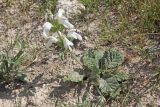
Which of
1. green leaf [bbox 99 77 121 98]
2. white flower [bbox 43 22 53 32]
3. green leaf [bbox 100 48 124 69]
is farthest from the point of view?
green leaf [bbox 100 48 124 69]

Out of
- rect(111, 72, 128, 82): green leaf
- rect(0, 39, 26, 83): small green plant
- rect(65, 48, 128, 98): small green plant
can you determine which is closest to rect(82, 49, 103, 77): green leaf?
rect(65, 48, 128, 98): small green plant

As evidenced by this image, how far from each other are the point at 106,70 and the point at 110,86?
14cm

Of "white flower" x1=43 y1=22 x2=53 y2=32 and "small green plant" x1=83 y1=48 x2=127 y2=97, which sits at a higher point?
"white flower" x1=43 y1=22 x2=53 y2=32

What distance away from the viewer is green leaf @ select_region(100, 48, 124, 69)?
3.18 m

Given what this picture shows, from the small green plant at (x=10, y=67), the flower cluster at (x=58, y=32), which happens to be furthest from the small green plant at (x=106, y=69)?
the small green plant at (x=10, y=67)

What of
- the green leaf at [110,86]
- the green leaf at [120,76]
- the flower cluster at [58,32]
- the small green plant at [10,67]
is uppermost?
the flower cluster at [58,32]

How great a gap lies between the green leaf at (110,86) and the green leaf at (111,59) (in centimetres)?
12

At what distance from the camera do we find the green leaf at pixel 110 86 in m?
3.04

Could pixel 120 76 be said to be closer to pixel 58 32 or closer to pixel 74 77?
pixel 74 77

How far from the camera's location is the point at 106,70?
3.16 metres

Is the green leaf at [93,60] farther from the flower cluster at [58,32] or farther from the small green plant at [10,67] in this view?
the small green plant at [10,67]

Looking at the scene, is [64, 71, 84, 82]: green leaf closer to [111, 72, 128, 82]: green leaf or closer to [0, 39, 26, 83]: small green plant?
[111, 72, 128, 82]: green leaf

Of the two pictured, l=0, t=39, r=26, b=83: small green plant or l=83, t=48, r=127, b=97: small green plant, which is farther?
l=0, t=39, r=26, b=83: small green plant

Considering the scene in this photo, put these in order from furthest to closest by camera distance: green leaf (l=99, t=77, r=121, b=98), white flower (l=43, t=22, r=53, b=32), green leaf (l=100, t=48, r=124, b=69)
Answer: green leaf (l=100, t=48, r=124, b=69) → green leaf (l=99, t=77, r=121, b=98) → white flower (l=43, t=22, r=53, b=32)
